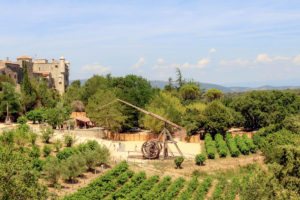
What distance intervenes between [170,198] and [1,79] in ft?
140

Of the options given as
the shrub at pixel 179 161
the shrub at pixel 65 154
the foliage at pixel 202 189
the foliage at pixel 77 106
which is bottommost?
the foliage at pixel 202 189

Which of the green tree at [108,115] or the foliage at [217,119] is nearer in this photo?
the green tree at [108,115]

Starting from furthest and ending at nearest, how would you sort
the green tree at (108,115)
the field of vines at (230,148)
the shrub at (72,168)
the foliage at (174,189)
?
the green tree at (108,115)
the field of vines at (230,148)
the shrub at (72,168)
the foliage at (174,189)

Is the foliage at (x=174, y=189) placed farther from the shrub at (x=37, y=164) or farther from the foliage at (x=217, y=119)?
the foliage at (x=217, y=119)

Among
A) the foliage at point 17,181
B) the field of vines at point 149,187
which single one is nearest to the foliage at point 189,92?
the field of vines at point 149,187

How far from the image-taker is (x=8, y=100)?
4156cm

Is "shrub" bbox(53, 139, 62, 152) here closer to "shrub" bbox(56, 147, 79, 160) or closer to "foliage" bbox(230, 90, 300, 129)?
"shrub" bbox(56, 147, 79, 160)

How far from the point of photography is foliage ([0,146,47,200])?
44.4 ft

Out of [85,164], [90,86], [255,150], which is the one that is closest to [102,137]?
[85,164]

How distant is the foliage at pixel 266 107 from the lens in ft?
152

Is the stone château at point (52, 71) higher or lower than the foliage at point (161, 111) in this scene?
higher

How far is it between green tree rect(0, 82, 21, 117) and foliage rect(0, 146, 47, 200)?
2906cm

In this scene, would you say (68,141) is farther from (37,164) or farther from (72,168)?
(72,168)

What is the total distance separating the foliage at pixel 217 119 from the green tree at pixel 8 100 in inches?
1047
